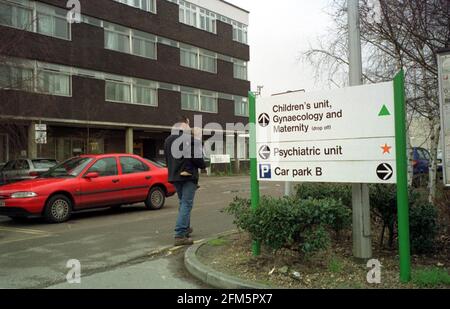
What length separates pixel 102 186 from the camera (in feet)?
38.2

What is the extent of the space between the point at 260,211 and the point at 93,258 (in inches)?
115

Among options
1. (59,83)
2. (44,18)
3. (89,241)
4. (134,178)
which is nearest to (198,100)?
(59,83)

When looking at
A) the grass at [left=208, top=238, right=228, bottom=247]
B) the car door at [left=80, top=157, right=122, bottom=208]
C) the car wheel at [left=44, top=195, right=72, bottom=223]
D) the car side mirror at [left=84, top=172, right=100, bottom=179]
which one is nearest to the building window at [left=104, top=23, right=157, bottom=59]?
the car door at [left=80, top=157, right=122, bottom=208]

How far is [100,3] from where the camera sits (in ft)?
91.5

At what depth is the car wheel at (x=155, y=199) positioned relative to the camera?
12.9 meters

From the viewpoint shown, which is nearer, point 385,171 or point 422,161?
point 385,171

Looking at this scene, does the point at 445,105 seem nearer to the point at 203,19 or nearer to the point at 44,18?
the point at 44,18

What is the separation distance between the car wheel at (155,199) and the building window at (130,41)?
1775 centimetres

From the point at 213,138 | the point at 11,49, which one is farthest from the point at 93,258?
the point at 213,138

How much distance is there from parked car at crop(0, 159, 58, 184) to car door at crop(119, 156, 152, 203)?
5.82 meters

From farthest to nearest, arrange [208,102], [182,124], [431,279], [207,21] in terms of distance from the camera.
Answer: [208,102]
[207,21]
[182,124]
[431,279]

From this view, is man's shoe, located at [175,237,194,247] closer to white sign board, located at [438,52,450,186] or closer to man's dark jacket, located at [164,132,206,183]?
man's dark jacket, located at [164,132,206,183]

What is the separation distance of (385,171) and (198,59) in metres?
32.0
